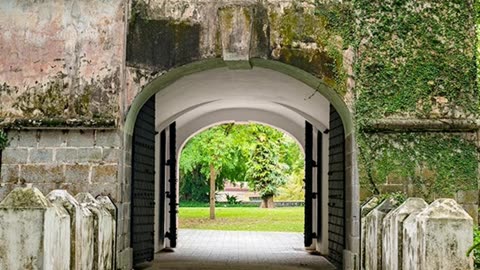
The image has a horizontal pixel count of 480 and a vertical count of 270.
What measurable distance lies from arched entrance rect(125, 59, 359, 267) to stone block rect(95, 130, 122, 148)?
31 centimetres

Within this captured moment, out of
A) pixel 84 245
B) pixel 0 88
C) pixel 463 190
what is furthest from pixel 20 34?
pixel 463 190

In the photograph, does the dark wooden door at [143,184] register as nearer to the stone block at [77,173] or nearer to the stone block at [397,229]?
the stone block at [77,173]

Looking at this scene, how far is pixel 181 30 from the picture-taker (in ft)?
27.6

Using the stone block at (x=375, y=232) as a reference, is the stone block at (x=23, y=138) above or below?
above

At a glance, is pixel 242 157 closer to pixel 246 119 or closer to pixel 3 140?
pixel 246 119

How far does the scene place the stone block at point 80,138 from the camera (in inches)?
325

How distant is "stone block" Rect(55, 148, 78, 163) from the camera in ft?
27.0

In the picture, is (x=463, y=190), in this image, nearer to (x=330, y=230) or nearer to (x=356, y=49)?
(x=356, y=49)

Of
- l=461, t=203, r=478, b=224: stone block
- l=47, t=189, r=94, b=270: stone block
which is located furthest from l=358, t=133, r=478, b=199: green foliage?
l=47, t=189, r=94, b=270: stone block

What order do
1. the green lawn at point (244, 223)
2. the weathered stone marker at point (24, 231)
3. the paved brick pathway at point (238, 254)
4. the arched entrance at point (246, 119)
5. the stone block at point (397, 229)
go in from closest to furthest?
the weathered stone marker at point (24, 231) < the stone block at point (397, 229) < the arched entrance at point (246, 119) < the paved brick pathway at point (238, 254) < the green lawn at point (244, 223)

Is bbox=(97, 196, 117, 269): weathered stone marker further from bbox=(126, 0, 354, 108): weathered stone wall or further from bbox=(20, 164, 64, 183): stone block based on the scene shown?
bbox=(126, 0, 354, 108): weathered stone wall

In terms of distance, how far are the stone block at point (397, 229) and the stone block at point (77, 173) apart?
3.33m

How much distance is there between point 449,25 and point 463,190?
175 centimetres

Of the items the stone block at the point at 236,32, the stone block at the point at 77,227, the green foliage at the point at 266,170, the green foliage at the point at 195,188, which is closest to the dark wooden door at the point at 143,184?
the stone block at the point at 236,32
